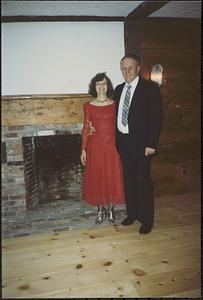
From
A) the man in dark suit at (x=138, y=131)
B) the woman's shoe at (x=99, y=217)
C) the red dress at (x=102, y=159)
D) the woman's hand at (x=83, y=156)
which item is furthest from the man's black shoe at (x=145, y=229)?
the woman's hand at (x=83, y=156)

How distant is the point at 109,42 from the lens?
333 cm

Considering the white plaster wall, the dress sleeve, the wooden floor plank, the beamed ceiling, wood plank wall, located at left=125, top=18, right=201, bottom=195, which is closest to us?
the wooden floor plank

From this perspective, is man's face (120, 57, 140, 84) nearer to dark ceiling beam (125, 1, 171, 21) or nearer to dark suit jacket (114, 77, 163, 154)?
dark suit jacket (114, 77, 163, 154)

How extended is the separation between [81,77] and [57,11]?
2.37 ft

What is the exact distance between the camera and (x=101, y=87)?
10.8 feet

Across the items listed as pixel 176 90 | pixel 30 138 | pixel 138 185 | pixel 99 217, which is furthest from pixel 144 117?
pixel 30 138

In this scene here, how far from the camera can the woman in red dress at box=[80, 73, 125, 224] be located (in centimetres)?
322

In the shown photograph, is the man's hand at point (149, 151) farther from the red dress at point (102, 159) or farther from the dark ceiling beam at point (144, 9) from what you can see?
the dark ceiling beam at point (144, 9)

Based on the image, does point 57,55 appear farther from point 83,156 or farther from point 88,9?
point 83,156

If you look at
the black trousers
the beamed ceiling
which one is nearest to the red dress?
the black trousers

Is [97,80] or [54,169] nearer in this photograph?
[97,80]

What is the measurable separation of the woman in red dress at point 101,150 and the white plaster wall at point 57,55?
16 centimetres

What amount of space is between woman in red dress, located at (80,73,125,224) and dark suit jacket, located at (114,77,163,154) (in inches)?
10.5

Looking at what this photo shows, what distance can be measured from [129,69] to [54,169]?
5.25 feet
